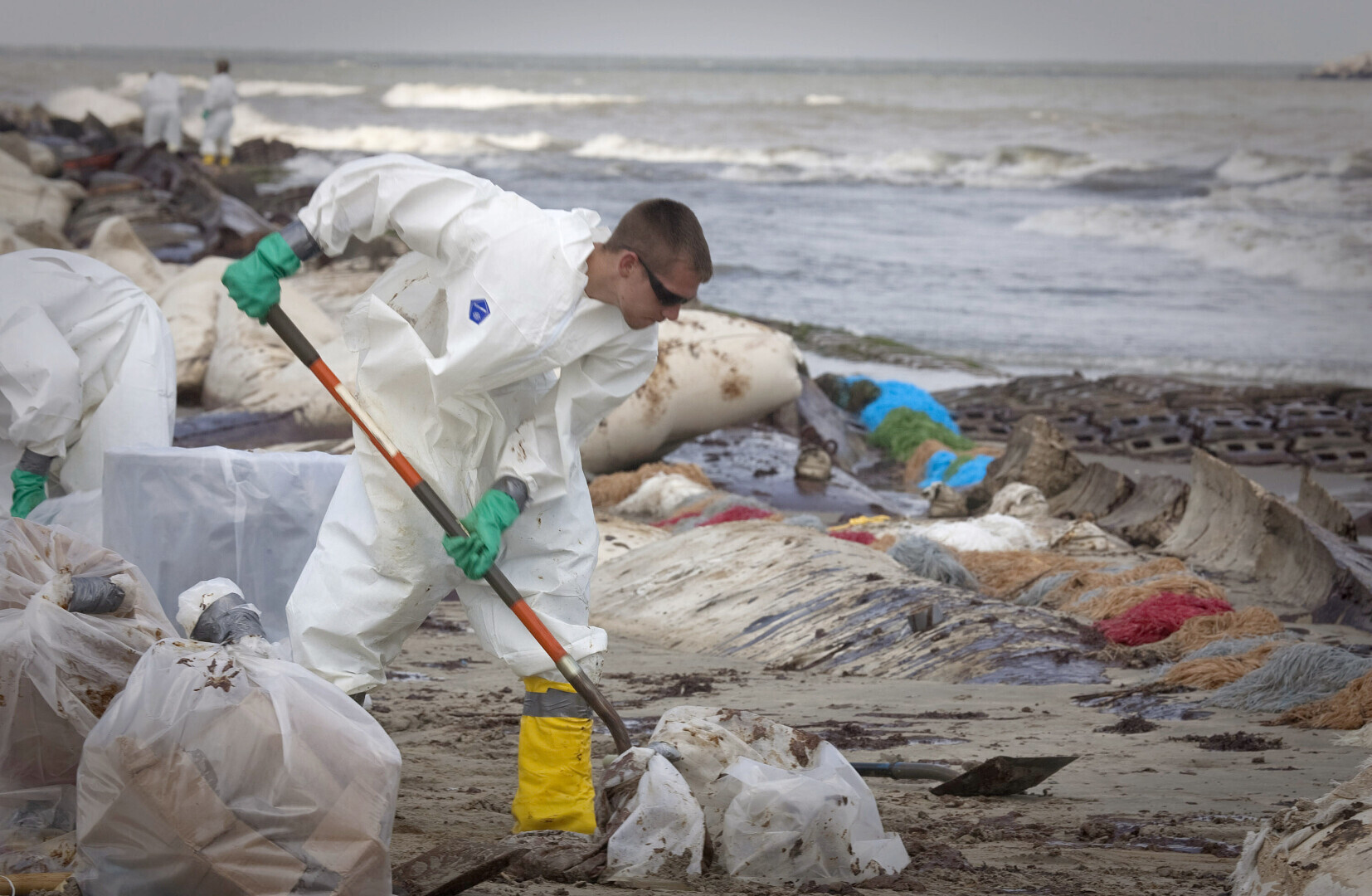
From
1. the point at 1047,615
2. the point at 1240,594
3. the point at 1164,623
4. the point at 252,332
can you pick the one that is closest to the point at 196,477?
the point at 1047,615

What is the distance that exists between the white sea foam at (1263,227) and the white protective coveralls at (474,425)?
50.1ft

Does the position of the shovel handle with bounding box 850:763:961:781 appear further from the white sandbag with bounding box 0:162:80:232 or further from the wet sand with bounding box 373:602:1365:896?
the white sandbag with bounding box 0:162:80:232

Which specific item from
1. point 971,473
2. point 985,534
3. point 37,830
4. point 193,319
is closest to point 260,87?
point 193,319

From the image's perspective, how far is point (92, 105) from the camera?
17781 millimetres

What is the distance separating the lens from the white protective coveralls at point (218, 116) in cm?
1672

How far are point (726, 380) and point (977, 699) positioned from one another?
4.26 m

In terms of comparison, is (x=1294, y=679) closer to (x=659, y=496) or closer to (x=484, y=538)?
(x=484, y=538)

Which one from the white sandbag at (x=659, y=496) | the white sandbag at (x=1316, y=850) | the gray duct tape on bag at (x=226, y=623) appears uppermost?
the gray duct tape on bag at (x=226, y=623)

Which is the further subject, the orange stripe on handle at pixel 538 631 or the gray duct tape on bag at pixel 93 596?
the orange stripe on handle at pixel 538 631

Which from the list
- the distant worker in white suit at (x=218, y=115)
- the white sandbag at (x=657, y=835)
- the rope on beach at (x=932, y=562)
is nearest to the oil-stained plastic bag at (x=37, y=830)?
the white sandbag at (x=657, y=835)

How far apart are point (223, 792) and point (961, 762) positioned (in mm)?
1926

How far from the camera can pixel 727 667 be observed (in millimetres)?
4426

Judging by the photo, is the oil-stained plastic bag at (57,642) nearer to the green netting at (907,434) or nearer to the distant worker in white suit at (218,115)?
the green netting at (907,434)

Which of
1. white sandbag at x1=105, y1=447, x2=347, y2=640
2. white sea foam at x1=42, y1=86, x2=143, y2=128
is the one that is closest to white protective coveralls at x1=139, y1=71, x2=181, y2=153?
white sea foam at x1=42, y1=86, x2=143, y2=128
